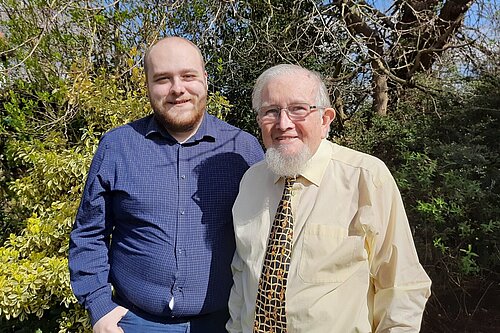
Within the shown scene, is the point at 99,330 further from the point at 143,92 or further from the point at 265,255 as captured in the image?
the point at 143,92

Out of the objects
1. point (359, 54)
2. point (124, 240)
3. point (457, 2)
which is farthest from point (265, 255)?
point (457, 2)

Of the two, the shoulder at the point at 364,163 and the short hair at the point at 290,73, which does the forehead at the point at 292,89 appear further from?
the shoulder at the point at 364,163

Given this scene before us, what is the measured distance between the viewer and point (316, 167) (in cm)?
181

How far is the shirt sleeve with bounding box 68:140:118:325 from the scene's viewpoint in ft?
6.82

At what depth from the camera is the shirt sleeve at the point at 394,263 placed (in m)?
1.63

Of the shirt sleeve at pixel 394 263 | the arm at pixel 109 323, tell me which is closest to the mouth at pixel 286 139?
the shirt sleeve at pixel 394 263

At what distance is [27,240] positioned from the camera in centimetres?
357

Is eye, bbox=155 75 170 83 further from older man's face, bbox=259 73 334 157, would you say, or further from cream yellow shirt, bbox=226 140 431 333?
cream yellow shirt, bbox=226 140 431 333

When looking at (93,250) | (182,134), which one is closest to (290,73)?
(182,134)

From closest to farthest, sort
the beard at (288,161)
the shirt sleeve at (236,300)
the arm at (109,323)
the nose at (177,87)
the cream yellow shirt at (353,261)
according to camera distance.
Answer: the cream yellow shirt at (353,261)
the beard at (288,161)
the shirt sleeve at (236,300)
the arm at (109,323)
the nose at (177,87)

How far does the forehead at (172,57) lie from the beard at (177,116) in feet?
0.55

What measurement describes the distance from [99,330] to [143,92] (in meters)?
2.50

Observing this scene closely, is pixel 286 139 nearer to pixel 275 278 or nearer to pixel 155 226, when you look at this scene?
pixel 275 278

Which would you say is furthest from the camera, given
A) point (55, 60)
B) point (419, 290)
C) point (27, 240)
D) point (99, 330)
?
point (55, 60)
